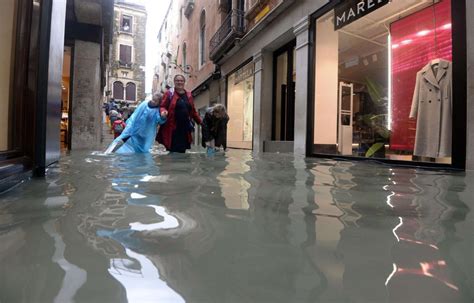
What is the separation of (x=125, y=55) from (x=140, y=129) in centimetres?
3868

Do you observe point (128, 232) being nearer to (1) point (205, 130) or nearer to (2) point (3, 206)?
(2) point (3, 206)

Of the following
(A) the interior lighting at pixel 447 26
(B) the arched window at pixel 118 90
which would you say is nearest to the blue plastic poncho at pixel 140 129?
(A) the interior lighting at pixel 447 26

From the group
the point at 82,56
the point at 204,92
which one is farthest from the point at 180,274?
the point at 204,92

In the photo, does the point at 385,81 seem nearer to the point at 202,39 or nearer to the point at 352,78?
the point at 352,78

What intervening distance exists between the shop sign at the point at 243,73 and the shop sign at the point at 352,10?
476cm

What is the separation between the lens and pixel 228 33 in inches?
515

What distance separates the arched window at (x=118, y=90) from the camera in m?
40.0

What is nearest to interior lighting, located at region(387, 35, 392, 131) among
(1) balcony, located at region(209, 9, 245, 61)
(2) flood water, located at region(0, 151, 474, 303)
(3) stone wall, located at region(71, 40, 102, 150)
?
(2) flood water, located at region(0, 151, 474, 303)

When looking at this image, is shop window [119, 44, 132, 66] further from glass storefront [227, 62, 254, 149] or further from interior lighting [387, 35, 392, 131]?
interior lighting [387, 35, 392, 131]

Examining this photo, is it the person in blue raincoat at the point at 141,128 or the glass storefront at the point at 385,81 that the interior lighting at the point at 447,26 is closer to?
the glass storefront at the point at 385,81

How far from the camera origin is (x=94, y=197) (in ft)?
6.47

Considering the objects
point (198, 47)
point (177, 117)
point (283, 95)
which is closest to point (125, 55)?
point (198, 47)

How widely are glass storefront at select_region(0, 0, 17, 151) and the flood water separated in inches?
19.0

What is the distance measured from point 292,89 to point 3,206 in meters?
9.06
